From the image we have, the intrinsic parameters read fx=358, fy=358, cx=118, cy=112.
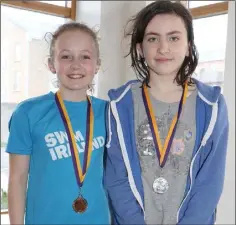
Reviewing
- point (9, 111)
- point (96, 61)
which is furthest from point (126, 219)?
point (9, 111)

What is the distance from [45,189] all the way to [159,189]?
48cm

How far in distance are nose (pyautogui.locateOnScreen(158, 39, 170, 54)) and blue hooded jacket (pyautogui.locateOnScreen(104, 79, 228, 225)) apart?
238mm

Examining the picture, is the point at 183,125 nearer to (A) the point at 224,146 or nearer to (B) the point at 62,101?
(A) the point at 224,146

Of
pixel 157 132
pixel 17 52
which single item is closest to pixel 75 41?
pixel 157 132

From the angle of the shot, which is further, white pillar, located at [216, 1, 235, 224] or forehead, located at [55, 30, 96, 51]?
white pillar, located at [216, 1, 235, 224]

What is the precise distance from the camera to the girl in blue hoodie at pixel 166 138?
4.82ft

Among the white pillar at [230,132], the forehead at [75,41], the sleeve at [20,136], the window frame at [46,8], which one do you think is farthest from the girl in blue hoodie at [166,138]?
the window frame at [46,8]

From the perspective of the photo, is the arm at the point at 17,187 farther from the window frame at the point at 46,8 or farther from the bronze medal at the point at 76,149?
the window frame at the point at 46,8

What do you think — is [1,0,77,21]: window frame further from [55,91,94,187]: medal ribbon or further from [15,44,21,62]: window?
[55,91,94,187]: medal ribbon

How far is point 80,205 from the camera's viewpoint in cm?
154

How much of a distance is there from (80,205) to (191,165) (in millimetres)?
501

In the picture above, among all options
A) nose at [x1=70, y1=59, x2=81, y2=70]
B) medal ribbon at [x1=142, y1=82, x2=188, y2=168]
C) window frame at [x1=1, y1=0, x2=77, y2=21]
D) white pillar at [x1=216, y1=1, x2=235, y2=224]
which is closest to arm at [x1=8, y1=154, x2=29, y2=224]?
nose at [x1=70, y1=59, x2=81, y2=70]

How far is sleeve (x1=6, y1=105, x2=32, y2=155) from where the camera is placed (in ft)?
5.07

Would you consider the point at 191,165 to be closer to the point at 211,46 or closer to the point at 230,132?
the point at 230,132
